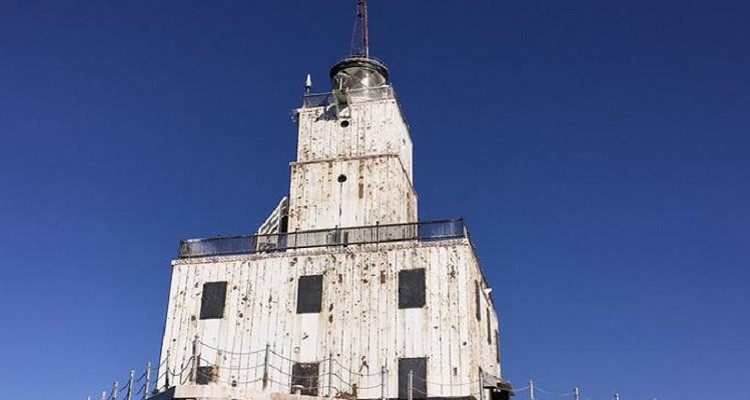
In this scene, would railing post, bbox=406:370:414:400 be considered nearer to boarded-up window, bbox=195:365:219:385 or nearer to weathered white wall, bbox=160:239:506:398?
weathered white wall, bbox=160:239:506:398

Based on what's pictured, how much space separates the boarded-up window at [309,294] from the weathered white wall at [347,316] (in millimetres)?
216

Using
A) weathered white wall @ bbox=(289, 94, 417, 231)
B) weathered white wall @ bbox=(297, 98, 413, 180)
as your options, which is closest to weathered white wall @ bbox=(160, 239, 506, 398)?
weathered white wall @ bbox=(289, 94, 417, 231)

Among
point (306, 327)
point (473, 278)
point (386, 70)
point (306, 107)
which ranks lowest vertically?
point (306, 327)

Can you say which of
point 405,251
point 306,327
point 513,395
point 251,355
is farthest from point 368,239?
point 513,395

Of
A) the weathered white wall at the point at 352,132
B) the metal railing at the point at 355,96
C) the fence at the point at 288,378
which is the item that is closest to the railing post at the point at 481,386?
the fence at the point at 288,378

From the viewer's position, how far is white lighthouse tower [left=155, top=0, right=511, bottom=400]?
1182 inches

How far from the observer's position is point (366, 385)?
30062 millimetres

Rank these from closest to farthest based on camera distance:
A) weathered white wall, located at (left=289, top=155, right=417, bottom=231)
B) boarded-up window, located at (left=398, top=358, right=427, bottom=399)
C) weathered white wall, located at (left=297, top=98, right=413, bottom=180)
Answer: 1. boarded-up window, located at (left=398, top=358, right=427, bottom=399)
2. weathered white wall, located at (left=289, top=155, right=417, bottom=231)
3. weathered white wall, located at (left=297, top=98, right=413, bottom=180)

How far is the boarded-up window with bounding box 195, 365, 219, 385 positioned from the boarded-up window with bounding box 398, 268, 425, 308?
7.45 m

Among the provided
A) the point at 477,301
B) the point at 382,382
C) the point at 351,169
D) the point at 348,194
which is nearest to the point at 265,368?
the point at 382,382

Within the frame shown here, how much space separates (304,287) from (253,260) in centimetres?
256

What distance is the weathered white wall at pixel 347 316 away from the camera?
30062mm

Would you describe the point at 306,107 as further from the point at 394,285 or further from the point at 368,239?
the point at 394,285

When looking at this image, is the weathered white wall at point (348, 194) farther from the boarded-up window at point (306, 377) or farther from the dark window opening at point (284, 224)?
the boarded-up window at point (306, 377)
